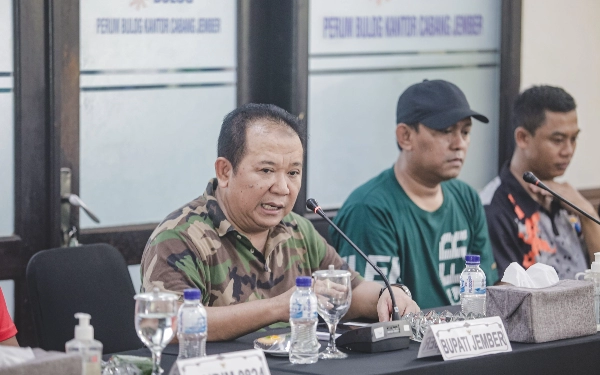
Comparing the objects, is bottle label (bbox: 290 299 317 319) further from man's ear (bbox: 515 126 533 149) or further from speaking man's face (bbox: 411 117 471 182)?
man's ear (bbox: 515 126 533 149)

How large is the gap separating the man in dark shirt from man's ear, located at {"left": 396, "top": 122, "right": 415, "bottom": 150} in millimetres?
500

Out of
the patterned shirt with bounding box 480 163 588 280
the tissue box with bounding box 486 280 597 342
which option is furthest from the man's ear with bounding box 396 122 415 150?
the tissue box with bounding box 486 280 597 342

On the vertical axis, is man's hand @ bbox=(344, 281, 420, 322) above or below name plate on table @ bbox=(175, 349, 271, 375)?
below

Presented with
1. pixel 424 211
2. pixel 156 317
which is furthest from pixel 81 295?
pixel 424 211

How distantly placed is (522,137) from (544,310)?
5.47 feet

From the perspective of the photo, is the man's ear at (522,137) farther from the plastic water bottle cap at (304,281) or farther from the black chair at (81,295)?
the plastic water bottle cap at (304,281)

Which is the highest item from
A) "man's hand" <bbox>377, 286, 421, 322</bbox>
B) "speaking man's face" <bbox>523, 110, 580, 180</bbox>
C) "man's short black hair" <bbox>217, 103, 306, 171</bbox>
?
"man's short black hair" <bbox>217, 103, 306, 171</bbox>

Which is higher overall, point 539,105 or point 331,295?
point 539,105

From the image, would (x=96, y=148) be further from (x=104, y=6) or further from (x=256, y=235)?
(x=256, y=235)

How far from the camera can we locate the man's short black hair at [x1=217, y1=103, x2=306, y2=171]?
2799mm

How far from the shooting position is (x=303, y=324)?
90.7 inches

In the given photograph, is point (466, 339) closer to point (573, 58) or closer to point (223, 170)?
point (223, 170)

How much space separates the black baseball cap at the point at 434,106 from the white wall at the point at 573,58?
1.48 metres

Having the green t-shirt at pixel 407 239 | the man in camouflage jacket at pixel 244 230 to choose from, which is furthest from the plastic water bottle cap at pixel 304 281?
the green t-shirt at pixel 407 239
